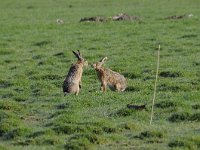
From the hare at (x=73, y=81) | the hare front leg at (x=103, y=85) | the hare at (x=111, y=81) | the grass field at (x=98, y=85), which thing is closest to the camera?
the grass field at (x=98, y=85)

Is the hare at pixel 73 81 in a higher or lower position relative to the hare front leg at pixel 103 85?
higher

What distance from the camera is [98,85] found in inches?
760

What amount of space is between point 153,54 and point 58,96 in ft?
26.7

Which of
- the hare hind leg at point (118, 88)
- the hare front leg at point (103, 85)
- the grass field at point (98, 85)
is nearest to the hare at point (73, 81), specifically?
the grass field at point (98, 85)

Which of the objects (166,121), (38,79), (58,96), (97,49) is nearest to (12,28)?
(97,49)

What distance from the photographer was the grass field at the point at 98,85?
1319 cm

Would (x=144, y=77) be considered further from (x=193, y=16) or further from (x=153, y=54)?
(x=193, y=16)

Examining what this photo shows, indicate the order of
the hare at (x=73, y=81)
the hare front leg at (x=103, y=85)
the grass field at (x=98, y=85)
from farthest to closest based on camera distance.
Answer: the hare front leg at (x=103, y=85) < the hare at (x=73, y=81) < the grass field at (x=98, y=85)

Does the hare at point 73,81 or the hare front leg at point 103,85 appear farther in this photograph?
the hare front leg at point 103,85

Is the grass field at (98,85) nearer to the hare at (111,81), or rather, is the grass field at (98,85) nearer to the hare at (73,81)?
the hare at (73,81)

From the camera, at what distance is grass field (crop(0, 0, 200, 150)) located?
13188mm

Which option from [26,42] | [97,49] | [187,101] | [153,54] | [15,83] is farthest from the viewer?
[26,42]

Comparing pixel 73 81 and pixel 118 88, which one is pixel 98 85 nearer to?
pixel 118 88

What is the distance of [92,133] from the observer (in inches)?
527
